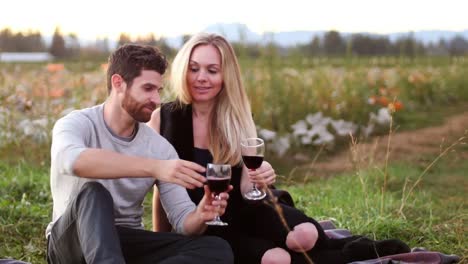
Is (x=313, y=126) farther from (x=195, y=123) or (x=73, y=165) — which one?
(x=73, y=165)

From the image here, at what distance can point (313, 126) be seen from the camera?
8.76m

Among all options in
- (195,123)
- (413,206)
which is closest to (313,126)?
(413,206)

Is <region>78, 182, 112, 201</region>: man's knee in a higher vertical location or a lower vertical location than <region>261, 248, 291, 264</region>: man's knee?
higher

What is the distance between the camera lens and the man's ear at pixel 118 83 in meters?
3.53

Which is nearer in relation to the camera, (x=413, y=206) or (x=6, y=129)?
(x=413, y=206)

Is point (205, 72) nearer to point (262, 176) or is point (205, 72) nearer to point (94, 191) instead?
point (262, 176)

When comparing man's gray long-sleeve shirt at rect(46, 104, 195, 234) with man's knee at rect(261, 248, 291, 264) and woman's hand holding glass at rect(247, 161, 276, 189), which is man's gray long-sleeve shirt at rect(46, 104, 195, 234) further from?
man's knee at rect(261, 248, 291, 264)

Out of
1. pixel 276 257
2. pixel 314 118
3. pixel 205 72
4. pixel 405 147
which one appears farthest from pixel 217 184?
pixel 405 147

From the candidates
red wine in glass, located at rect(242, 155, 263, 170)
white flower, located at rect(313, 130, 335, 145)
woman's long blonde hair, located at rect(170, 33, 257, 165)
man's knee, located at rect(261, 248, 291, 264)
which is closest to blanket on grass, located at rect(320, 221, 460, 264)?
man's knee, located at rect(261, 248, 291, 264)

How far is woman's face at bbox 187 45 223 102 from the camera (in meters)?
4.06

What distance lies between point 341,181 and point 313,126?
1.93 m

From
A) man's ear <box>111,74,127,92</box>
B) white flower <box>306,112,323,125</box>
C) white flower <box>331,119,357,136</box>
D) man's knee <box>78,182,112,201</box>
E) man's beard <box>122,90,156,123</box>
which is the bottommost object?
white flower <box>331,119,357,136</box>

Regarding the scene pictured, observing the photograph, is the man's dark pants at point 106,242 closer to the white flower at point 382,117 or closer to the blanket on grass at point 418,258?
the blanket on grass at point 418,258

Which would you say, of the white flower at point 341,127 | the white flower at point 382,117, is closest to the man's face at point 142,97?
the white flower at point 341,127
